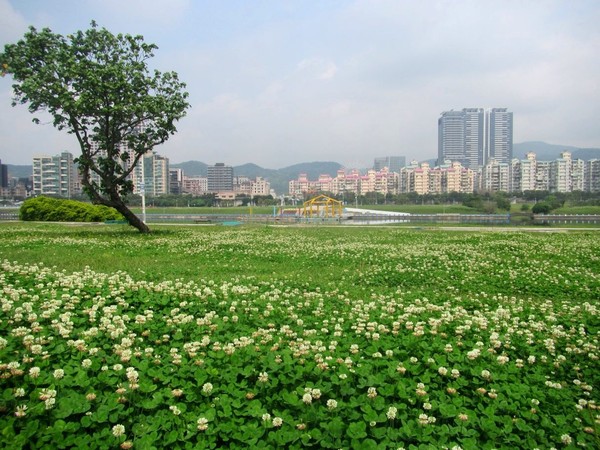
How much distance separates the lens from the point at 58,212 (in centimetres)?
3506

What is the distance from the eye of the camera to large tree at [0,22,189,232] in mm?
20141

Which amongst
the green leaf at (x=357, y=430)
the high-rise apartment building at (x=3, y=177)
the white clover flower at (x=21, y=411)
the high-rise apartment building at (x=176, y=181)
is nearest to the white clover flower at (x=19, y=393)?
the white clover flower at (x=21, y=411)

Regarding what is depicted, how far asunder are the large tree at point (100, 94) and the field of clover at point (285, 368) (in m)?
14.2

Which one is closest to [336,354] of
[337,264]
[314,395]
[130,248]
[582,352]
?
[314,395]

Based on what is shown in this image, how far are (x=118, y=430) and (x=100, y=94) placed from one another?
20.7 metres

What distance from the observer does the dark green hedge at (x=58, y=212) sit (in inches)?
1379

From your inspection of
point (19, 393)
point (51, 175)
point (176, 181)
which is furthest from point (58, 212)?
point (176, 181)

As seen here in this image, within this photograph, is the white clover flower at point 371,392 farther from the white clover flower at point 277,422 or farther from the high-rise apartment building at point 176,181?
the high-rise apartment building at point 176,181

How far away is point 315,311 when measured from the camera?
670cm

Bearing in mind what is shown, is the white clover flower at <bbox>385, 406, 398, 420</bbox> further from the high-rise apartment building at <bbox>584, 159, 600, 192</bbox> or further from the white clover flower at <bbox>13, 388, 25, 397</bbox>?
the high-rise apartment building at <bbox>584, 159, 600, 192</bbox>

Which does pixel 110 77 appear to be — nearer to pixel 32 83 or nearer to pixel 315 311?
pixel 32 83

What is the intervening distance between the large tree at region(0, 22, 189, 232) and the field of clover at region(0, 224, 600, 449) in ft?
46.5

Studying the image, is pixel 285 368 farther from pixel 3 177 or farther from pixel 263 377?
pixel 3 177

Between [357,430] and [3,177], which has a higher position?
[3,177]
